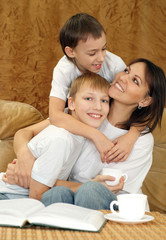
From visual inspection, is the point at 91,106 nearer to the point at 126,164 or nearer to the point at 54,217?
the point at 126,164

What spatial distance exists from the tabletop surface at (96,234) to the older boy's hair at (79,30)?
103 cm

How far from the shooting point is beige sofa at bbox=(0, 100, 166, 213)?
2.04 metres

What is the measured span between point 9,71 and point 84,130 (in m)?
1.38

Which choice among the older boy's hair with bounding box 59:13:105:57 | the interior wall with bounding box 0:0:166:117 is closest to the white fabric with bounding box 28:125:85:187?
the older boy's hair with bounding box 59:13:105:57

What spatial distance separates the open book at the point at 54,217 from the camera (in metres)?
0.91

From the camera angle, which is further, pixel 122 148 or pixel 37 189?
pixel 122 148

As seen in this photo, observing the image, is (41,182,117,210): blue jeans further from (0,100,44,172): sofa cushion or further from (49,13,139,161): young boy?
(0,100,44,172): sofa cushion

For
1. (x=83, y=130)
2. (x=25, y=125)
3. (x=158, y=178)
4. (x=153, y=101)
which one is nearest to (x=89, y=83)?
(x=83, y=130)

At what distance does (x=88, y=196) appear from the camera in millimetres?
1257

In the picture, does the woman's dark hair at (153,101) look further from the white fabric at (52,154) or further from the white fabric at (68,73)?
the white fabric at (52,154)

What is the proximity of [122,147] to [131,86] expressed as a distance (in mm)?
276

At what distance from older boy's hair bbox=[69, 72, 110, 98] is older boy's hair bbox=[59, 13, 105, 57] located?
Result: 0.63ft

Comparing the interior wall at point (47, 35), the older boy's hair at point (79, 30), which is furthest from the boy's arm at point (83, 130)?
the interior wall at point (47, 35)

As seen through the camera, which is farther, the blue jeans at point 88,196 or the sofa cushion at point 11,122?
the sofa cushion at point 11,122
